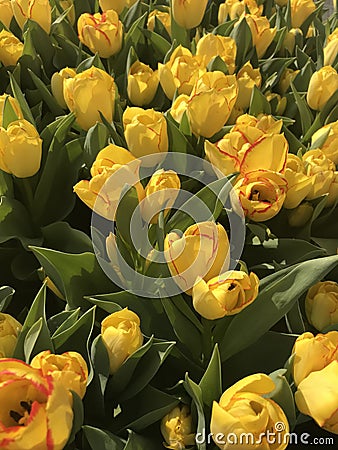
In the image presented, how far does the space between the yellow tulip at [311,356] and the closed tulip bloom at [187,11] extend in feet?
2.57

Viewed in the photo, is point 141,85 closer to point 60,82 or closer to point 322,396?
point 60,82

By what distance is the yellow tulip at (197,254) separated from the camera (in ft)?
2.05

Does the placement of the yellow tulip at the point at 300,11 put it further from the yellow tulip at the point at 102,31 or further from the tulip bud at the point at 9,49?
the tulip bud at the point at 9,49

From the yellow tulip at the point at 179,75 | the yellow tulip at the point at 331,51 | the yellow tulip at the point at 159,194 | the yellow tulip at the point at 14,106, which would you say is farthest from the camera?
the yellow tulip at the point at 331,51

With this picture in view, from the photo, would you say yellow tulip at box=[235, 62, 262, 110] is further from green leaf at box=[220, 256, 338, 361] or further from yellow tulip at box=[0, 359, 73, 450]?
yellow tulip at box=[0, 359, 73, 450]

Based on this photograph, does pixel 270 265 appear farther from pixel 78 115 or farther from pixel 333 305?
pixel 78 115

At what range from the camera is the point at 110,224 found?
0.77 meters

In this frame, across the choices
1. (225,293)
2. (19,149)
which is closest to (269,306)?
(225,293)

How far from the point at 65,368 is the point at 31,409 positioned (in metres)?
0.08

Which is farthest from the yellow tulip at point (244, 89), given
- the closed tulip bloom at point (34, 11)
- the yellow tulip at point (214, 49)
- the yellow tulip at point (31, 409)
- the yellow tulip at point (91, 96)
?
the yellow tulip at point (31, 409)

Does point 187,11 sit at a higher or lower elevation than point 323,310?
higher

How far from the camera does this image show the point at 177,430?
2.07ft

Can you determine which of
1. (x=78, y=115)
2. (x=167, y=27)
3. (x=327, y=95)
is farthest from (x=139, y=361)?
(x=167, y=27)

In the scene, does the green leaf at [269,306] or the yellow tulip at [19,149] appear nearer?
the green leaf at [269,306]
